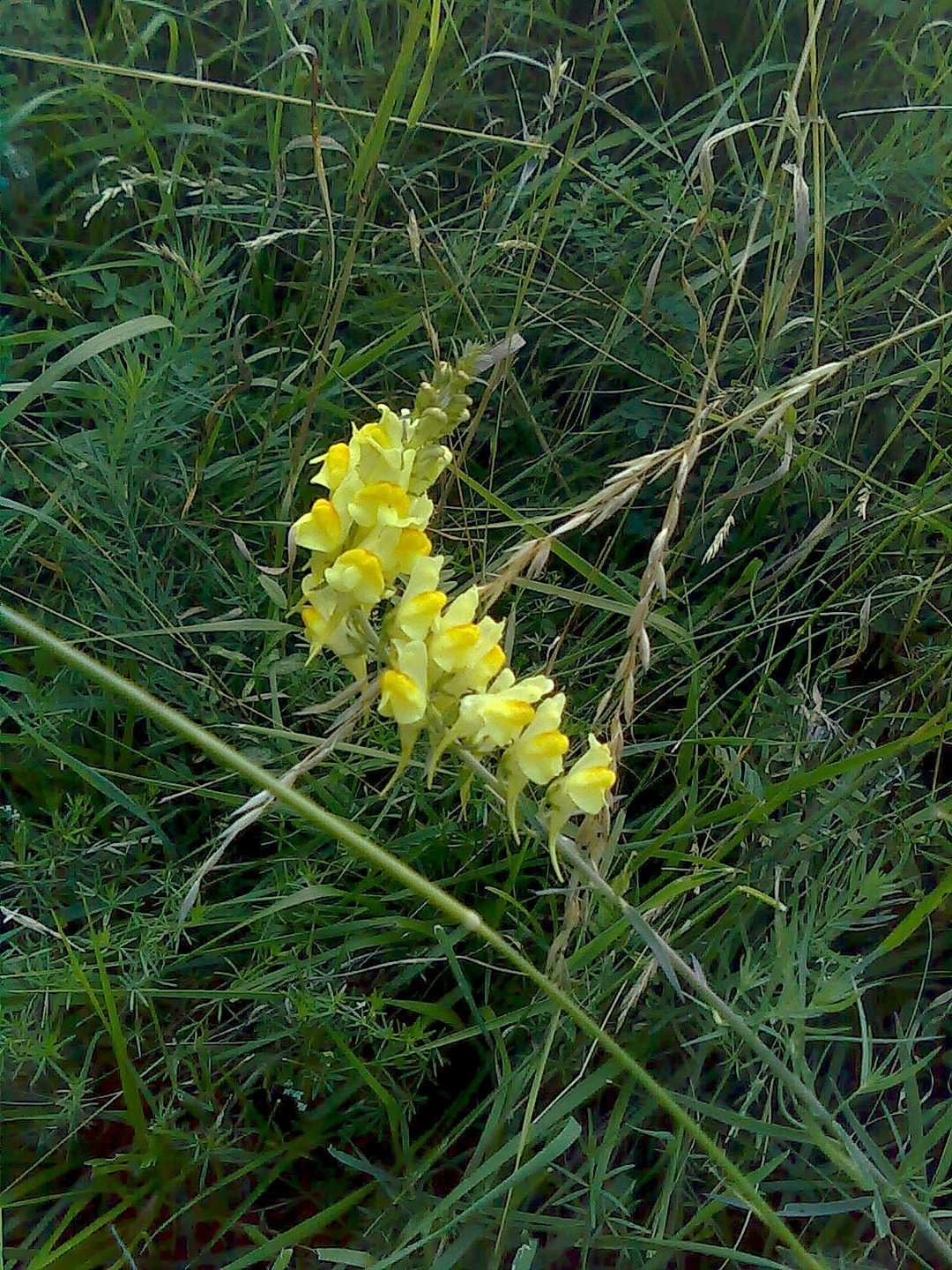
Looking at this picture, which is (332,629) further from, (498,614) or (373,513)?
(498,614)

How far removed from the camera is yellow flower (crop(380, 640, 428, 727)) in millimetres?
551

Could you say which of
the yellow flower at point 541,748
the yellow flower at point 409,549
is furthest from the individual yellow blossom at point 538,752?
the yellow flower at point 409,549

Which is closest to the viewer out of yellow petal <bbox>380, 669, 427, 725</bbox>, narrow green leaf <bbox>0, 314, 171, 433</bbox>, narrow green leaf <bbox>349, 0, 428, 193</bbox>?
yellow petal <bbox>380, 669, 427, 725</bbox>

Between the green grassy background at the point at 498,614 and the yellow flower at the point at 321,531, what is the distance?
9.8 inches

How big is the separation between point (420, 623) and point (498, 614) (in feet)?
1.42

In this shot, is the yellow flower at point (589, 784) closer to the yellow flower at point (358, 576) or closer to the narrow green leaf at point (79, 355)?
the yellow flower at point (358, 576)

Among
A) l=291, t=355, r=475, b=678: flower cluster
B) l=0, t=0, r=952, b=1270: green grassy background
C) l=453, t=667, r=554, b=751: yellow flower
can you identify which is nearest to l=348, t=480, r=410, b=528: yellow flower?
l=291, t=355, r=475, b=678: flower cluster

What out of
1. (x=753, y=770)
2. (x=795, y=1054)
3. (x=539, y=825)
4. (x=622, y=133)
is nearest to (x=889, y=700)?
(x=753, y=770)

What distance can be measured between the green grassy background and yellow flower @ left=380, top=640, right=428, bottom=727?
238mm

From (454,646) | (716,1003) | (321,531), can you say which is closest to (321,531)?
(321,531)

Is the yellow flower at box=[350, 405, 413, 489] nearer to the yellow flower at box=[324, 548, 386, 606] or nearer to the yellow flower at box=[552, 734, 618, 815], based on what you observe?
the yellow flower at box=[324, 548, 386, 606]

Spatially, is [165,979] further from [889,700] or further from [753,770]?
[889,700]

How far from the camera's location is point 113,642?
0.99m

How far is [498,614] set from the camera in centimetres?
101
